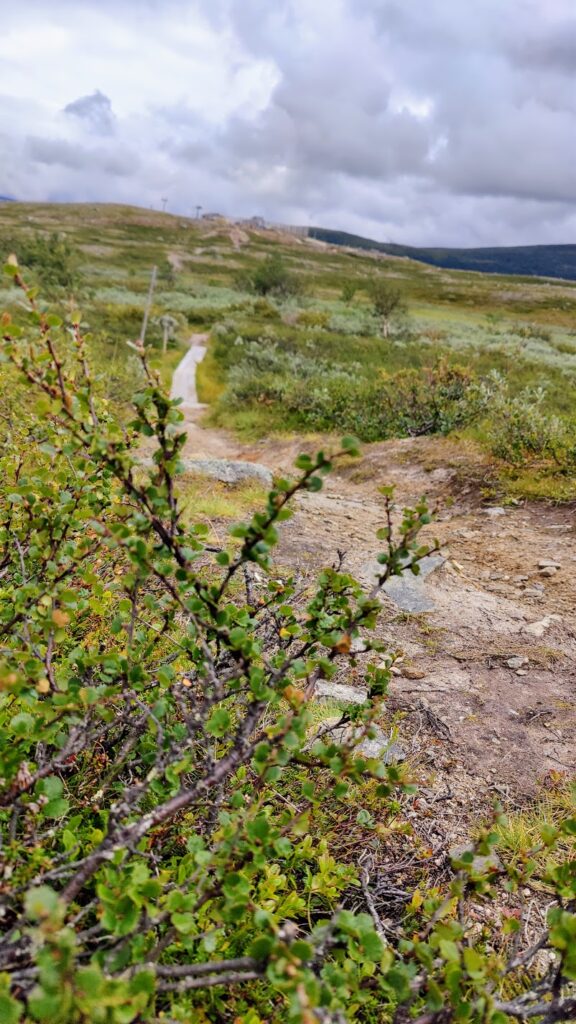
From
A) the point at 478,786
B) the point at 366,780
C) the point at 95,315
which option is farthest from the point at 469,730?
the point at 95,315

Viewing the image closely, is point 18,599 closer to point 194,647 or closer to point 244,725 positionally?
point 194,647

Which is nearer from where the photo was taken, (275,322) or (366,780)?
(366,780)

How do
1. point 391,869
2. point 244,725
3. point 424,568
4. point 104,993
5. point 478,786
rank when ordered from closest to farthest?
point 104,993, point 244,725, point 391,869, point 478,786, point 424,568

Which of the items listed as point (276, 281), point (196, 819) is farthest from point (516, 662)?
point (276, 281)

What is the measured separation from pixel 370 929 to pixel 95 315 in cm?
3656

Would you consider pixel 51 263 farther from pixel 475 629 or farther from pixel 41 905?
pixel 41 905

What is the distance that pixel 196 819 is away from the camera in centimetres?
238

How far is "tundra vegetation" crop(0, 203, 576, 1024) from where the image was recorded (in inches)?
53.7

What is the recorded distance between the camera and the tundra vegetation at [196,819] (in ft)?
4.47

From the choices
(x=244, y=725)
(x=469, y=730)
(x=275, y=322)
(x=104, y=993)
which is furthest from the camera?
(x=275, y=322)

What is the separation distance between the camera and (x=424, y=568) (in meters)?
6.56

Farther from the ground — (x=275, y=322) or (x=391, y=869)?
(x=275, y=322)

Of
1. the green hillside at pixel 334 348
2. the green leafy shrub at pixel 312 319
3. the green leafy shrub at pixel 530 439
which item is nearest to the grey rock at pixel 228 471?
the green hillside at pixel 334 348

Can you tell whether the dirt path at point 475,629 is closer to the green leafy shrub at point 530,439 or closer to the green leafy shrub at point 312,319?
the green leafy shrub at point 530,439
